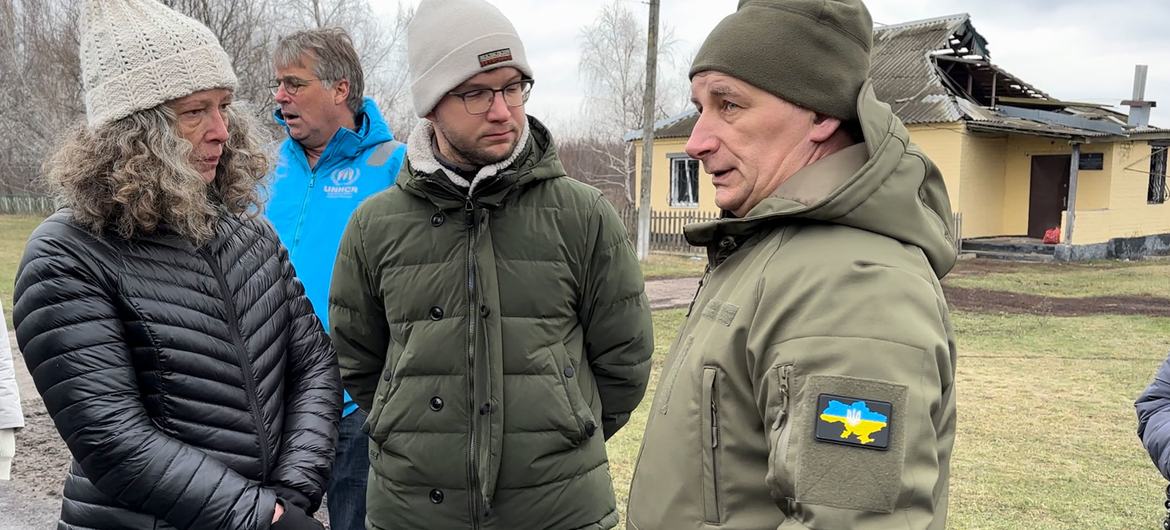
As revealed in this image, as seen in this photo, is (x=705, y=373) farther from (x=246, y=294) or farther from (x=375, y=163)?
(x=375, y=163)

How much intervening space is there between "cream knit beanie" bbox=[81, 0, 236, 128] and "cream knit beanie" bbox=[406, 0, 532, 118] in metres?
0.57

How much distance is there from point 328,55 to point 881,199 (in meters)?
2.48

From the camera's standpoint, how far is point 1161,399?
2.93m

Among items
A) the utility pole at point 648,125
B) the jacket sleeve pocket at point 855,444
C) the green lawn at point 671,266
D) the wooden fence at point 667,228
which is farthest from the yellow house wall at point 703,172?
the jacket sleeve pocket at point 855,444

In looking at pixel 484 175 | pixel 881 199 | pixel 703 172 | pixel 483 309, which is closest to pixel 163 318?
pixel 483 309

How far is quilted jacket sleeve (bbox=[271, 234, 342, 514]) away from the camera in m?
2.25

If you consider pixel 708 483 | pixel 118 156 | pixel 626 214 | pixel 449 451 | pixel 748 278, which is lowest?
pixel 626 214

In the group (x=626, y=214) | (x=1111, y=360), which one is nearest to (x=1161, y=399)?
(x=1111, y=360)

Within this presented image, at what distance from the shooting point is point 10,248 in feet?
65.3

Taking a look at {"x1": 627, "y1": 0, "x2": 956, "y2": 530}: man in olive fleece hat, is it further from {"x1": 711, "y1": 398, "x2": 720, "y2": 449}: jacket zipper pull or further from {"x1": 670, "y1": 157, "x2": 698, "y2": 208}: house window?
{"x1": 670, "y1": 157, "x2": 698, "y2": 208}: house window

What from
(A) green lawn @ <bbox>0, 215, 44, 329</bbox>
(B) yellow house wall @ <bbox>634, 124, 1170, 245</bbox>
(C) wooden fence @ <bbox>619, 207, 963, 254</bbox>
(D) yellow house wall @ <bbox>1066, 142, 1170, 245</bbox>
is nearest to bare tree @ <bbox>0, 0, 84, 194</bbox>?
(A) green lawn @ <bbox>0, 215, 44, 329</bbox>

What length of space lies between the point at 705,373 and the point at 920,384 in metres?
0.35

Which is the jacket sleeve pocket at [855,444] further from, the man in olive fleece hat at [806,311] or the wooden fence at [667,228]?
the wooden fence at [667,228]

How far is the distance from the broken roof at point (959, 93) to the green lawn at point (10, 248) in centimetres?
1467
